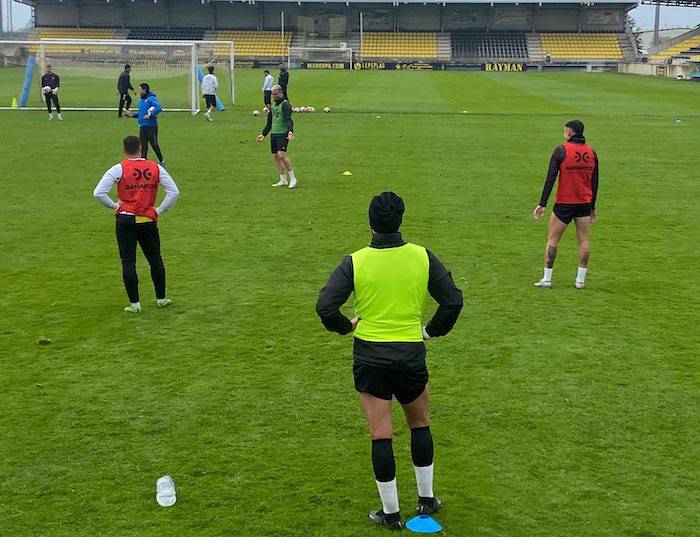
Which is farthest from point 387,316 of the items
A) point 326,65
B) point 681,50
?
point 681,50

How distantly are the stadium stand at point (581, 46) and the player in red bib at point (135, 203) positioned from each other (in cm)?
8810

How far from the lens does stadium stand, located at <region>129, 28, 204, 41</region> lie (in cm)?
9694

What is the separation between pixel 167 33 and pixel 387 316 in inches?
3818

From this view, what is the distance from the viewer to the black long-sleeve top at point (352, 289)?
596cm

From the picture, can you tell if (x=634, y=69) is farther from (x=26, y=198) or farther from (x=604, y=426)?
(x=604, y=426)

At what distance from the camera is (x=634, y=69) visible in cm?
8750

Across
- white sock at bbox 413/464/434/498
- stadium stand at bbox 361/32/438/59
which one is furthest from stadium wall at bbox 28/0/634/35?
white sock at bbox 413/464/434/498

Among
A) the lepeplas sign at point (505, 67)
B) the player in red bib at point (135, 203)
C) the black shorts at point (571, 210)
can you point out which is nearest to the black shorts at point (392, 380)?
the player in red bib at point (135, 203)

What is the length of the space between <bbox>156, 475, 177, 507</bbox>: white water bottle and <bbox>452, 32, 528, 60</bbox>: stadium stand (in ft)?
301

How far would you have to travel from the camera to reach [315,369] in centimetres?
935

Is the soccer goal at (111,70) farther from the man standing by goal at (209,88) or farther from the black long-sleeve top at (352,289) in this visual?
the black long-sleeve top at (352,289)

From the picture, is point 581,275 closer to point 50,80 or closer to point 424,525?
point 424,525

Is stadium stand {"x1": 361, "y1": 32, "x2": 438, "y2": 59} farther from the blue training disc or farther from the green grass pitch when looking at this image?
the blue training disc

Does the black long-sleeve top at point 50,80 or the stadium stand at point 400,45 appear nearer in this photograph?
the black long-sleeve top at point 50,80
